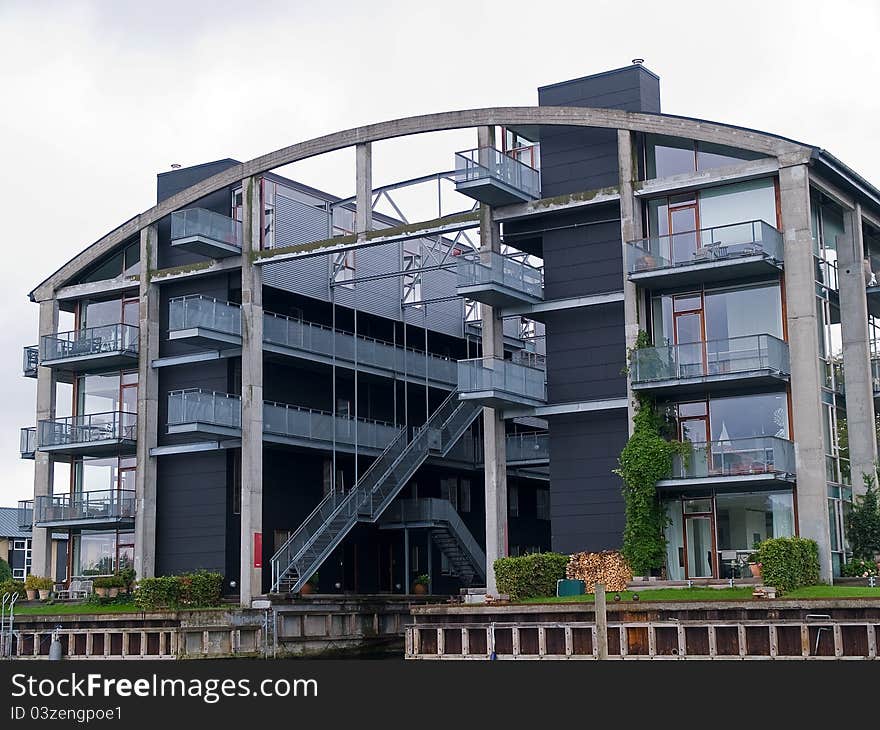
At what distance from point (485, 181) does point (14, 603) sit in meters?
21.2

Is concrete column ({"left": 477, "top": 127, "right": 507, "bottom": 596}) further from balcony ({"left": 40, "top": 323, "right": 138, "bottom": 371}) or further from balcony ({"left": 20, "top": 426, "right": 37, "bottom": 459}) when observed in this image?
balcony ({"left": 20, "top": 426, "right": 37, "bottom": 459})

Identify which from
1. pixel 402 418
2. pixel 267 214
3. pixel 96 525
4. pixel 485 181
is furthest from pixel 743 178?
pixel 96 525

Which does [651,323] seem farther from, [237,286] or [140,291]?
[140,291]

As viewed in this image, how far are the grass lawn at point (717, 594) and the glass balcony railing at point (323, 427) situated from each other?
12.8 meters

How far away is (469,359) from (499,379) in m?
5.52

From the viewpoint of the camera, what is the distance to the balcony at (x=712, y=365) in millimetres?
38344

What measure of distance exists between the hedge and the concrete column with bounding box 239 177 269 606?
0.96 metres

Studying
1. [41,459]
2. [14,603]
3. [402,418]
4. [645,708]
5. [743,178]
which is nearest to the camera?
[645,708]

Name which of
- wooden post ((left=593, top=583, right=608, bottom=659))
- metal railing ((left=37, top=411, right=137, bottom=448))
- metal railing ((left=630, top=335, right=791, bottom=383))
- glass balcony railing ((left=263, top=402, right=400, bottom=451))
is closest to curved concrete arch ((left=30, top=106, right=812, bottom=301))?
metal railing ((left=630, top=335, right=791, bottom=383))

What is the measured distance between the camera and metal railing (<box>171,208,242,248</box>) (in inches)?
1865

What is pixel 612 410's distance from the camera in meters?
41.2

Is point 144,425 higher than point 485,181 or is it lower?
lower

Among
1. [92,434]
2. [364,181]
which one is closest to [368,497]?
[92,434]

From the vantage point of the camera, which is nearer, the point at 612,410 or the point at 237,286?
the point at 612,410
